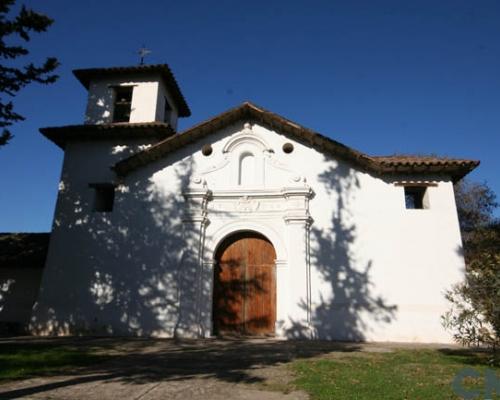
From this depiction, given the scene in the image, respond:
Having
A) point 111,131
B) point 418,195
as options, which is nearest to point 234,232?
point 111,131

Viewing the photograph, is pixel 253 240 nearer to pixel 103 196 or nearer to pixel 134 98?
pixel 103 196

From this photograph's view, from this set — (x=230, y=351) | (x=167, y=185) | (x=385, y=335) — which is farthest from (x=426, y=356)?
(x=167, y=185)

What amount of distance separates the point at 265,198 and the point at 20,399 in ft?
26.7

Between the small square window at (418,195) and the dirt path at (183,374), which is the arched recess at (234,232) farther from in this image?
the small square window at (418,195)

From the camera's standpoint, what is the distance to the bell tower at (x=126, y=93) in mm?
13781

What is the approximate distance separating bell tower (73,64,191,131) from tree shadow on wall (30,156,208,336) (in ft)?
9.30

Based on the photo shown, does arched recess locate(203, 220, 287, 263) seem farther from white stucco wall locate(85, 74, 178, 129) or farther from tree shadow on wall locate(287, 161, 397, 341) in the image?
white stucco wall locate(85, 74, 178, 129)

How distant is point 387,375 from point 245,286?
5.82m

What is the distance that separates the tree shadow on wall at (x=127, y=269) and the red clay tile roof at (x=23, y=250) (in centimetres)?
163

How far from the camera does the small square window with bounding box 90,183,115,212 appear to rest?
12500 mm

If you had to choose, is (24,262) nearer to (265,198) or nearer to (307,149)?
(265,198)

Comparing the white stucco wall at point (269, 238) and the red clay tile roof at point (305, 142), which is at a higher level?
the red clay tile roof at point (305, 142)

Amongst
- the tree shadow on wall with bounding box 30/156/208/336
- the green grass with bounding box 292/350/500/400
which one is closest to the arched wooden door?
the tree shadow on wall with bounding box 30/156/208/336

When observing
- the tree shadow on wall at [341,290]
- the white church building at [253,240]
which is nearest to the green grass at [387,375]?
the tree shadow on wall at [341,290]
